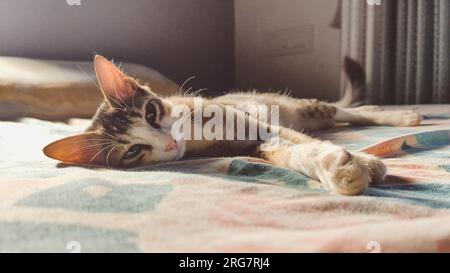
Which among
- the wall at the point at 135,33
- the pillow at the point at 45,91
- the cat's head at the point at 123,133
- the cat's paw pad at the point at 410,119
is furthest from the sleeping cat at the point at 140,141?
the wall at the point at 135,33

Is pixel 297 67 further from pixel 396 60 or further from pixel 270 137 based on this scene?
pixel 270 137

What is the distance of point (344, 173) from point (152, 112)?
1.52ft

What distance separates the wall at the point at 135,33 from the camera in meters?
2.09

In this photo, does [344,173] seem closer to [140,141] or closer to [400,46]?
[140,141]

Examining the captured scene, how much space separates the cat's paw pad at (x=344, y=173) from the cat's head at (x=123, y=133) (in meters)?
0.35

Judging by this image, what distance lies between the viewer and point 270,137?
3.30 feet

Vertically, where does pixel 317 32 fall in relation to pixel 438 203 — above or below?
above

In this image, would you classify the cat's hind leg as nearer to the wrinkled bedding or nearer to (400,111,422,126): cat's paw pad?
(400,111,422,126): cat's paw pad

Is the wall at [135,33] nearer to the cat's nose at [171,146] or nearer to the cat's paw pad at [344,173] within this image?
the cat's nose at [171,146]

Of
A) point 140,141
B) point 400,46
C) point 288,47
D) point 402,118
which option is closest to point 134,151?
point 140,141

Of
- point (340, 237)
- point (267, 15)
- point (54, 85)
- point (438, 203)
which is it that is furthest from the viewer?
point (267, 15)

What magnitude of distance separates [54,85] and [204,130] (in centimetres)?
94

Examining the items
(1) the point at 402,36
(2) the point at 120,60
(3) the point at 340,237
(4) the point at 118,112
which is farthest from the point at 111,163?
(1) the point at 402,36

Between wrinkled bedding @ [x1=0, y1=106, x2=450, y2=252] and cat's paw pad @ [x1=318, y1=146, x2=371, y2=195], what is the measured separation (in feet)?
0.07
